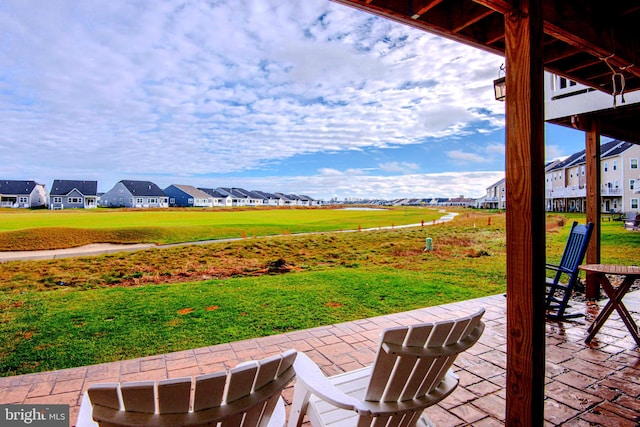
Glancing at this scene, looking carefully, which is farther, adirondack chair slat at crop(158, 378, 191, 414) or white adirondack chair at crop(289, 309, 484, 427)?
white adirondack chair at crop(289, 309, 484, 427)

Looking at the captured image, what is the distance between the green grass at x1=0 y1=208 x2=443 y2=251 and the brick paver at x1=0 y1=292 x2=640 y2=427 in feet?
18.1

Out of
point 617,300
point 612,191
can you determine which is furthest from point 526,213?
point 612,191

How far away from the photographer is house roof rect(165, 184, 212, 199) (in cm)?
1009

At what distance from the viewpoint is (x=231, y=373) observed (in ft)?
3.64

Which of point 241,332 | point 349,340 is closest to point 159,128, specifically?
point 241,332

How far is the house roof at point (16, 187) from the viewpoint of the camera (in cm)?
655

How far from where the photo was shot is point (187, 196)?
10.1 m

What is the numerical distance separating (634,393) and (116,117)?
10.2m

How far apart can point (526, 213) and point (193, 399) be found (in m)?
1.74

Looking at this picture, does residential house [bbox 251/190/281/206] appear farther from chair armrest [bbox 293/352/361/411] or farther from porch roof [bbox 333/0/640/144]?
chair armrest [bbox 293/352/361/411]

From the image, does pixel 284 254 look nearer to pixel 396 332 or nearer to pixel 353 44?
pixel 353 44

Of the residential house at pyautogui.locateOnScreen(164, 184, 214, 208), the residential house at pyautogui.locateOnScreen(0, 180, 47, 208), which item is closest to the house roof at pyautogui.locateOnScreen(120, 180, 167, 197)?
the residential house at pyautogui.locateOnScreen(164, 184, 214, 208)

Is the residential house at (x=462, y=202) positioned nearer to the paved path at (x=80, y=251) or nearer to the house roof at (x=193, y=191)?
the house roof at (x=193, y=191)

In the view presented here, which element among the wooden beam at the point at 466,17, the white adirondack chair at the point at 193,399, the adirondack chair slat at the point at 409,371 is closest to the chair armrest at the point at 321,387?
the adirondack chair slat at the point at 409,371
